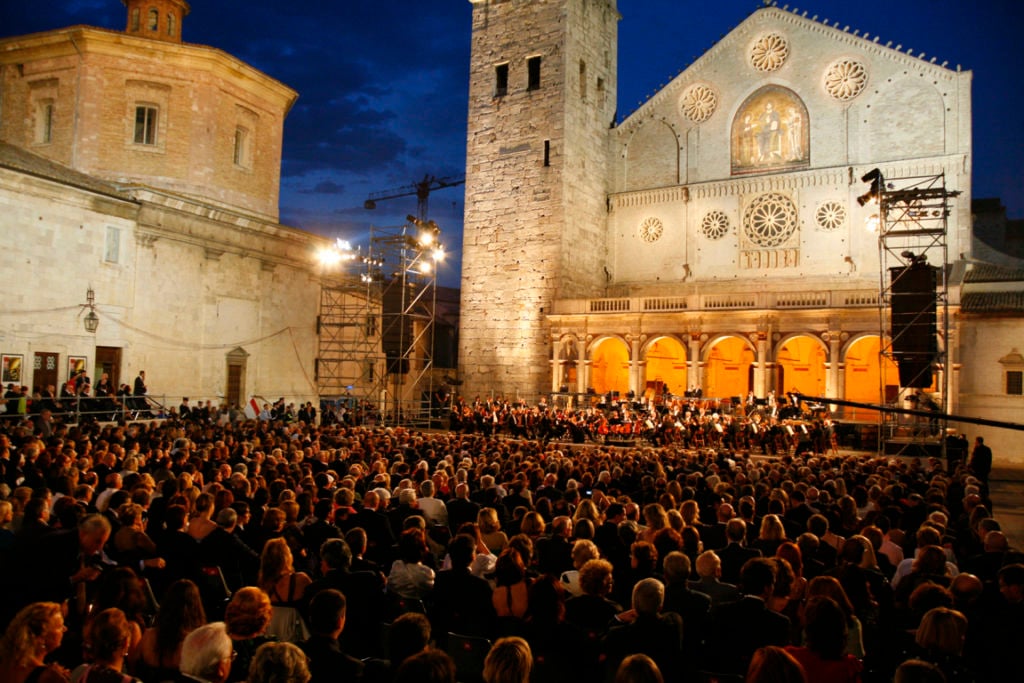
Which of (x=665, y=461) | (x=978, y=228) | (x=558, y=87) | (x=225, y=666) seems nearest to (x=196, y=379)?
(x=665, y=461)

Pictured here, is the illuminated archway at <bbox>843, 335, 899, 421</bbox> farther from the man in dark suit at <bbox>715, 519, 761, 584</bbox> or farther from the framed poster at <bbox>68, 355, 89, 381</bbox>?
the framed poster at <bbox>68, 355, 89, 381</bbox>

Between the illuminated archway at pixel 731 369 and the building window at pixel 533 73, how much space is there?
1530 cm

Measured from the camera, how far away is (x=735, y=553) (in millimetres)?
6328

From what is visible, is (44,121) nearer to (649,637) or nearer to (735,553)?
(735,553)

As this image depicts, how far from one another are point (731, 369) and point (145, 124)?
89.0 feet

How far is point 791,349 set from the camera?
33.4 m

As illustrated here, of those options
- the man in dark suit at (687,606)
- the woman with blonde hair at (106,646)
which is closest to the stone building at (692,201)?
the man in dark suit at (687,606)

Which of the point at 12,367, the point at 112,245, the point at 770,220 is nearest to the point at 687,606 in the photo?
the point at 12,367

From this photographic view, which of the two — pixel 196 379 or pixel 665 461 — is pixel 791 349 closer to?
pixel 665 461

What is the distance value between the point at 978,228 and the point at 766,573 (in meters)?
46.1

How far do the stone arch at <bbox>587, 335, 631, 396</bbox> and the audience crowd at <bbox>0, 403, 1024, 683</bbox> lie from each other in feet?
80.4

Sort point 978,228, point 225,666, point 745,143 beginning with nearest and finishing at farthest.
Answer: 1. point 225,666
2. point 745,143
3. point 978,228

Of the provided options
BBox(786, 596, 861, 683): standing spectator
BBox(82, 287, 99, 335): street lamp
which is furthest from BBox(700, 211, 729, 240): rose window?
BBox(786, 596, 861, 683): standing spectator

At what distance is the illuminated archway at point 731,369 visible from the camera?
3384cm
